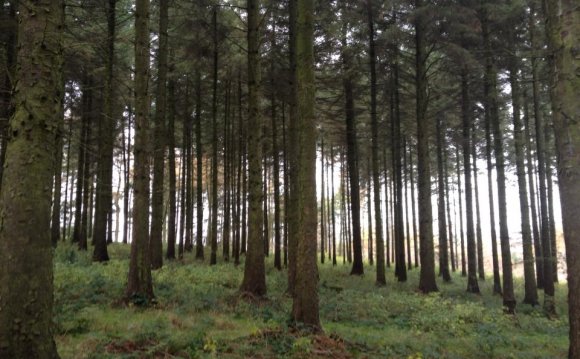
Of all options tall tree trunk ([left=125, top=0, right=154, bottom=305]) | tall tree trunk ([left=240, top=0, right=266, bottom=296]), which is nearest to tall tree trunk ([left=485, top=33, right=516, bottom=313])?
tall tree trunk ([left=240, top=0, right=266, bottom=296])

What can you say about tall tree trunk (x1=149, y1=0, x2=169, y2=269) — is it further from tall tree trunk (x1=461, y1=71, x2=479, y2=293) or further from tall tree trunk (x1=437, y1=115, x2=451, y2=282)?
tall tree trunk (x1=437, y1=115, x2=451, y2=282)

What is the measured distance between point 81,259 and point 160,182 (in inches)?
159

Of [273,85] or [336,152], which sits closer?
[273,85]

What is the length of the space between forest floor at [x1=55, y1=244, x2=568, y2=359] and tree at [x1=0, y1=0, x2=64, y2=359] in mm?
1465

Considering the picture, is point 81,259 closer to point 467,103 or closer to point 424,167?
point 424,167

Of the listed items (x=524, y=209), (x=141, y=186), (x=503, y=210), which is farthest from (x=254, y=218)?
(x=524, y=209)

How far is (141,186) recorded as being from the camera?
8906mm

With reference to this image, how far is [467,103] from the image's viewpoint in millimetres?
19203

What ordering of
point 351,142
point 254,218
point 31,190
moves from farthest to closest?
1. point 351,142
2. point 254,218
3. point 31,190

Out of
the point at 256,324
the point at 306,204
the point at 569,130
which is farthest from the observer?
the point at 256,324

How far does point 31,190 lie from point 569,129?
7.26m

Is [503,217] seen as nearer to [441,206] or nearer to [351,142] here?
[441,206]

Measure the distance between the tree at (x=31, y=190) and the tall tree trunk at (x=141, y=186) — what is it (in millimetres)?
4276

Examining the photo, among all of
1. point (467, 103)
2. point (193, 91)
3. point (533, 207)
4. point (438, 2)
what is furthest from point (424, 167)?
point (193, 91)
